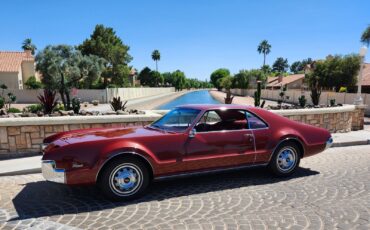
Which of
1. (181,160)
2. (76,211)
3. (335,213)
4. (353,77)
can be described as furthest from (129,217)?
(353,77)

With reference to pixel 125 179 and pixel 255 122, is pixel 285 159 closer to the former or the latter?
pixel 255 122

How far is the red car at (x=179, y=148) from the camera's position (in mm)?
4570

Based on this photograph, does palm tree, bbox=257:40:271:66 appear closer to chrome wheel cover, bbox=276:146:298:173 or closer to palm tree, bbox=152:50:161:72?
palm tree, bbox=152:50:161:72

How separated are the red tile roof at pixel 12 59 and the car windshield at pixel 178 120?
167 ft

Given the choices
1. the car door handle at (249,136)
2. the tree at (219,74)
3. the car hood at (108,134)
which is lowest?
the car door handle at (249,136)

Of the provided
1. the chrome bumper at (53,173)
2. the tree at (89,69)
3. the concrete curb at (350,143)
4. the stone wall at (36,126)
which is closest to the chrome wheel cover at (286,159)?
the chrome bumper at (53,173)

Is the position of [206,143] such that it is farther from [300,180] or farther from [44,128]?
[44,128]

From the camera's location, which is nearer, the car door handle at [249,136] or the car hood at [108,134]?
the car hood at [108,134]

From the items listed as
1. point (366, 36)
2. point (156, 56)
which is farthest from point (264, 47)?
point (366, 36)

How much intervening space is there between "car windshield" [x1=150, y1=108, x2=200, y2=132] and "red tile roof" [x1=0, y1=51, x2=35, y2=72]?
167ft

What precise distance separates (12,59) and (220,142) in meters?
56.1

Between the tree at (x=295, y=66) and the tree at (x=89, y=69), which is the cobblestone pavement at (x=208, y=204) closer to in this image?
the tree at (x=89, y=69)

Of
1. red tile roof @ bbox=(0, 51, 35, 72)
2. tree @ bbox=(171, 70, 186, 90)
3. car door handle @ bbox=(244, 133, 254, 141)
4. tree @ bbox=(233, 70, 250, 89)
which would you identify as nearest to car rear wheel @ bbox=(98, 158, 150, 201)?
car door handle @ bbox=(244, 133, 254, 141)

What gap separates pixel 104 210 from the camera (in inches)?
177
